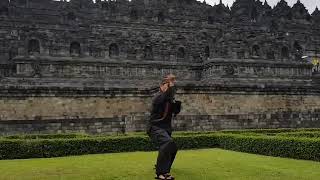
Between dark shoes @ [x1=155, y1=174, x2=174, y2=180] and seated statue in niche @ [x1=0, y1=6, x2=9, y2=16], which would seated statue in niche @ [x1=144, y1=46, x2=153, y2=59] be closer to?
seated statue in niche @ [x1=0, y1=6, x2=9, y2=16]

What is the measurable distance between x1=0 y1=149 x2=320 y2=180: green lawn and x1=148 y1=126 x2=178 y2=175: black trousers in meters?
0.44

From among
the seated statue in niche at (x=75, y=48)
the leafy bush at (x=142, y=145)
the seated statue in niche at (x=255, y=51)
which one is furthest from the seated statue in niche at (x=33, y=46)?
the leafy bush at (x=142, y=145)

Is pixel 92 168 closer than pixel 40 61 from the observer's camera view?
Yes

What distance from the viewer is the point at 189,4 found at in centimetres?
5138

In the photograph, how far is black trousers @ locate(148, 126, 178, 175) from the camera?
33.5 feet

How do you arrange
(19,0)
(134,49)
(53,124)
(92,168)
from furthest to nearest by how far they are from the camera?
(19,0)
(134,49)
(53,124)
(92,168)

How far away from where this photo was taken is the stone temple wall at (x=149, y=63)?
927 inches

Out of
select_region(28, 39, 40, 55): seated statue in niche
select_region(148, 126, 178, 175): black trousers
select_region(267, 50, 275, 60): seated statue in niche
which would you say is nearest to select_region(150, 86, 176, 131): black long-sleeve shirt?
select_region(148, 126, 178, 175): black trousers

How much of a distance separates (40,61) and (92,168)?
24.4m

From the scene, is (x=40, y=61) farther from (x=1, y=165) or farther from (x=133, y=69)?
(x=1, y=165)

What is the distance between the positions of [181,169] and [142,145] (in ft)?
19.4

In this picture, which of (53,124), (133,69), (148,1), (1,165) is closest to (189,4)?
(148,1)

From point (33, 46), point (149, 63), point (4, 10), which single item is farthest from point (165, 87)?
point (4, 10)

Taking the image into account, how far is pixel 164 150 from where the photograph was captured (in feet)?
33.7
